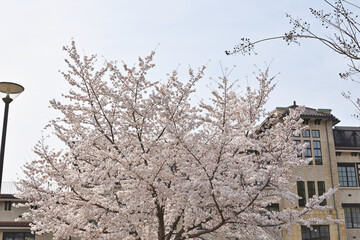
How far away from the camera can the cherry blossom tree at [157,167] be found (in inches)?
421

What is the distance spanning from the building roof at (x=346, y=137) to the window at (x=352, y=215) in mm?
4762

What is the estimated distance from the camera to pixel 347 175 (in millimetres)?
29703

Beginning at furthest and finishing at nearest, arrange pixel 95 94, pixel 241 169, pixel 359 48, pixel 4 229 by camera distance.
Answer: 1. pixel 4 229
2. pixel 95 94
3. pixel 241 169
4. pixel 359 48

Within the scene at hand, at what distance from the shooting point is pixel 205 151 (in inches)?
439

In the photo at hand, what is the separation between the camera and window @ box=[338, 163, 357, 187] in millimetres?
29438

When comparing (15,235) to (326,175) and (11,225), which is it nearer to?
(11,225)

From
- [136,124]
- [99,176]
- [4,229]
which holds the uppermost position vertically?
[136,124]

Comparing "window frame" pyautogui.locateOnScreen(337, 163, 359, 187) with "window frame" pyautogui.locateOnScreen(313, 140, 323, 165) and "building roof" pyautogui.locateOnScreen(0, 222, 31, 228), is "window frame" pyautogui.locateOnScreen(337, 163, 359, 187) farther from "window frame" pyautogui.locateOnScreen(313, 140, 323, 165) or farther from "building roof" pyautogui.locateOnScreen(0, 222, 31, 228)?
"building roof" pyautogui.locateOnScreen(0, 222, 31, 228)

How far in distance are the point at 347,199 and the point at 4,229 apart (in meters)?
23.7

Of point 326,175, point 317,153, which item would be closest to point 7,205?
point 317,153

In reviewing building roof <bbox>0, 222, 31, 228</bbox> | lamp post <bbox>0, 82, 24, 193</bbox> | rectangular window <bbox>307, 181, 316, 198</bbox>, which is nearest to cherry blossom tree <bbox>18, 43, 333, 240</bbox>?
lamp post <bbox>0, 82, 24, 193</bbox>

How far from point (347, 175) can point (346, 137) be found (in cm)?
351

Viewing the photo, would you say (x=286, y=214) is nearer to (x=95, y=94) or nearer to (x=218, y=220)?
(x=218, y=220)

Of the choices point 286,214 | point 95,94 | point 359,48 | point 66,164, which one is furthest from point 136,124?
point 359,48
